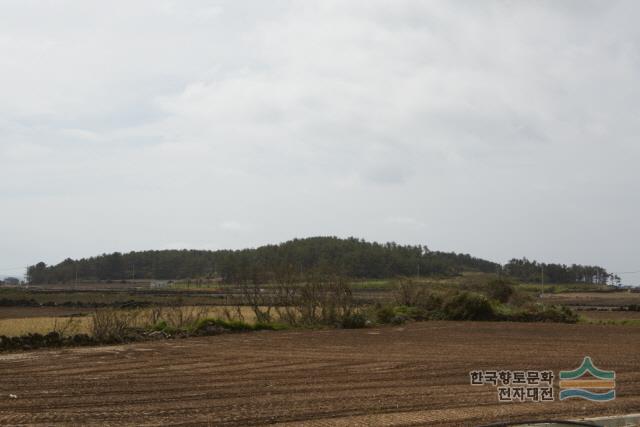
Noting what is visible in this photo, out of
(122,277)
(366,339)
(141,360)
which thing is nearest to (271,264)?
(366,339)

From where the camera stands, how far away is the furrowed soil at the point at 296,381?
11.2 metres

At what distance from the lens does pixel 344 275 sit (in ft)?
121

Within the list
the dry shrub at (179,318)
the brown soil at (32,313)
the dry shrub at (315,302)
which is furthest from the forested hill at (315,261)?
the dry shrub at (179,318)

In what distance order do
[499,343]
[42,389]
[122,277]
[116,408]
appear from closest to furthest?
[116,408] < [42,389] < [499,343] < [122,277]

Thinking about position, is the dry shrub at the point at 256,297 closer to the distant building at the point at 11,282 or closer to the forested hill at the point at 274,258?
the forested hill at the point at 274,258

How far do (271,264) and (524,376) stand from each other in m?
22.1

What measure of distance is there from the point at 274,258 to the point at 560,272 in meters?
68.4

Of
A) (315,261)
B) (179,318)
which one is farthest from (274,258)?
(179,318)

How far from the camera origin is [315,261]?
11744 cm

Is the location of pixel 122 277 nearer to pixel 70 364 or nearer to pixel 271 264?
pixel 271 264

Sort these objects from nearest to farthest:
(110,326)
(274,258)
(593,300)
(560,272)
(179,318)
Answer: (110,326)
(179,318)
(593,300)
(274,258)
(560,272)

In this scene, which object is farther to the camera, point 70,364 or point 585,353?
point 585,353

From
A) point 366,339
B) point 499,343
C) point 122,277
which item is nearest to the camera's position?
point 499,343

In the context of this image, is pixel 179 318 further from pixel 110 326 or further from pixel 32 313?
pixel 32 313
